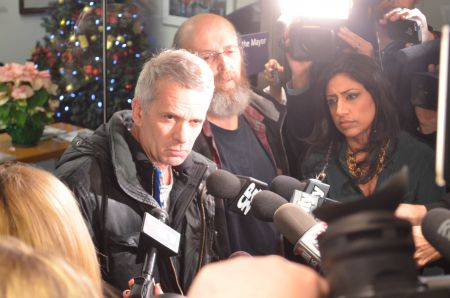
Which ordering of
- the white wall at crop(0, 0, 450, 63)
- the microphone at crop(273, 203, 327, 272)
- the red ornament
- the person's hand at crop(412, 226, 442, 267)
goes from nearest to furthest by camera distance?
the microphone at crop(273, 203, 327, 272)
the person's hand at crop(412, 226, 442, 267)
the red ornament
the white wall at crop(0, 0, 450, 63)

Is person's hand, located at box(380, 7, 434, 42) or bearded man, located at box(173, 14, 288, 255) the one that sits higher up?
person's hand, located at box(380, 7, 434, 42)

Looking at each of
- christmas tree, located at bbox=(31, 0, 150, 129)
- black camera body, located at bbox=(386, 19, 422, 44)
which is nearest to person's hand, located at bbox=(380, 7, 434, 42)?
black camera body, located at bbox=(386, 19, 422, 44)

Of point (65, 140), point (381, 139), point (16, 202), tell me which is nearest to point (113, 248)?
point (16, 202)

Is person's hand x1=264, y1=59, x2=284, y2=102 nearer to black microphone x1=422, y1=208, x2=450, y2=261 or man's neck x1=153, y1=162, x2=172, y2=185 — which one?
man's neck x1=153, y1=162, x2=172, y2=185

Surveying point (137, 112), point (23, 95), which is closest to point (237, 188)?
point (137, 112)

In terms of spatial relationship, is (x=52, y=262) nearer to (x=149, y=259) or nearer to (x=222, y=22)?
(x=149, y=259)

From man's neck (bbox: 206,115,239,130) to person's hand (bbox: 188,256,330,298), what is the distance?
1.89 metres

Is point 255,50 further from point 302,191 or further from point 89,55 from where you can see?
point 89,55

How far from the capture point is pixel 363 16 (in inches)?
83.6

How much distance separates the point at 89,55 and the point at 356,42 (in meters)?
2.97

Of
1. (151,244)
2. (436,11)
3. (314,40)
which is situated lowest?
(151,244)

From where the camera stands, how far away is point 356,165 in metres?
2.13

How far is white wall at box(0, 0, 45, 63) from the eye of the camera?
5.69 meters

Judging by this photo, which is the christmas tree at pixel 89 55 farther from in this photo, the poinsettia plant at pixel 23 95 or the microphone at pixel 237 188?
the microphone at pixel 237 188
